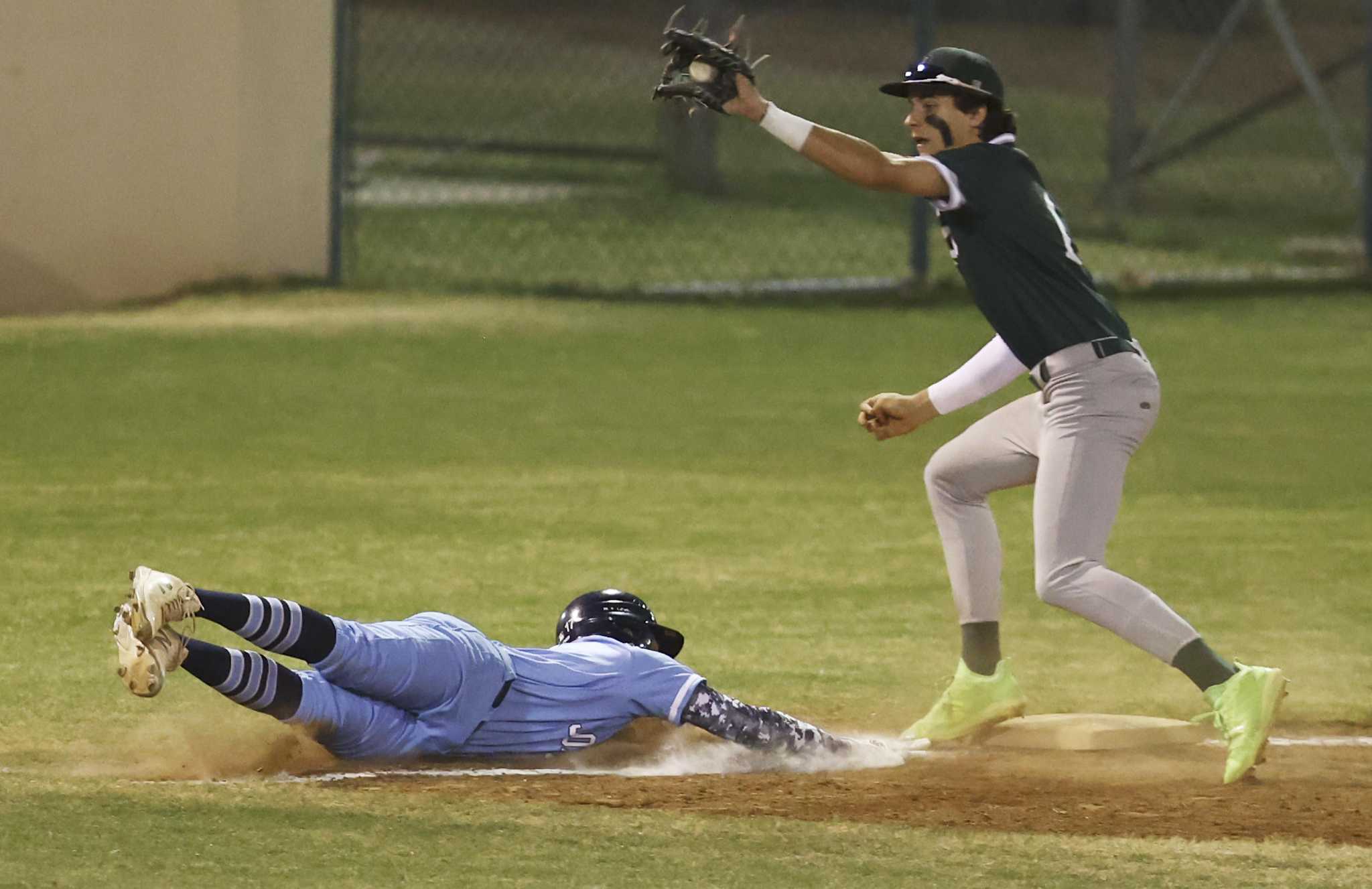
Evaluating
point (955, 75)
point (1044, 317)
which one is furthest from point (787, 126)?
point (1044, 317)

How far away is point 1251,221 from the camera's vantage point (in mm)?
22516

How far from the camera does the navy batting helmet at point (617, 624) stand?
20.5 ft

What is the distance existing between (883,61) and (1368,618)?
2071 cm

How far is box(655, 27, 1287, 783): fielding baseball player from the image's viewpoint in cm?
582

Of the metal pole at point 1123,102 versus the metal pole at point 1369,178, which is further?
the metal pole at point 1369,178

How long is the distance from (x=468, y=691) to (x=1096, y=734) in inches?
75.4

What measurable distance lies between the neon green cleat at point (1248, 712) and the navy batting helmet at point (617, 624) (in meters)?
1.55

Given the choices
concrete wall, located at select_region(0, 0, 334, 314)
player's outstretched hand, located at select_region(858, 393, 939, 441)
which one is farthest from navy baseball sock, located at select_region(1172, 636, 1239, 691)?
concrete wall, located at select_region(0, 0, 334, 314)

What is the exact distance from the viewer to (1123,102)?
61.8ft

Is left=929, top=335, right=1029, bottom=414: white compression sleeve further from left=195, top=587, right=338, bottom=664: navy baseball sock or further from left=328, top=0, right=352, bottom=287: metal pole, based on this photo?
left=328, top=0, right=352, bottom=287: metal pole

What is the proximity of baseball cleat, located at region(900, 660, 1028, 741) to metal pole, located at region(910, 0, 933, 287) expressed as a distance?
1049 centimetres

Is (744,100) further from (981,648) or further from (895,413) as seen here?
(981,648)

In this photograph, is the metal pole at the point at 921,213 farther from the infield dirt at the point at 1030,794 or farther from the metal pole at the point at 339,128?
the infield dirt at the point at 1030,794

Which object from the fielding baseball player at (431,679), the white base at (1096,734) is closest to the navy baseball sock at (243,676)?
the fielding baseball player at (431,679)
